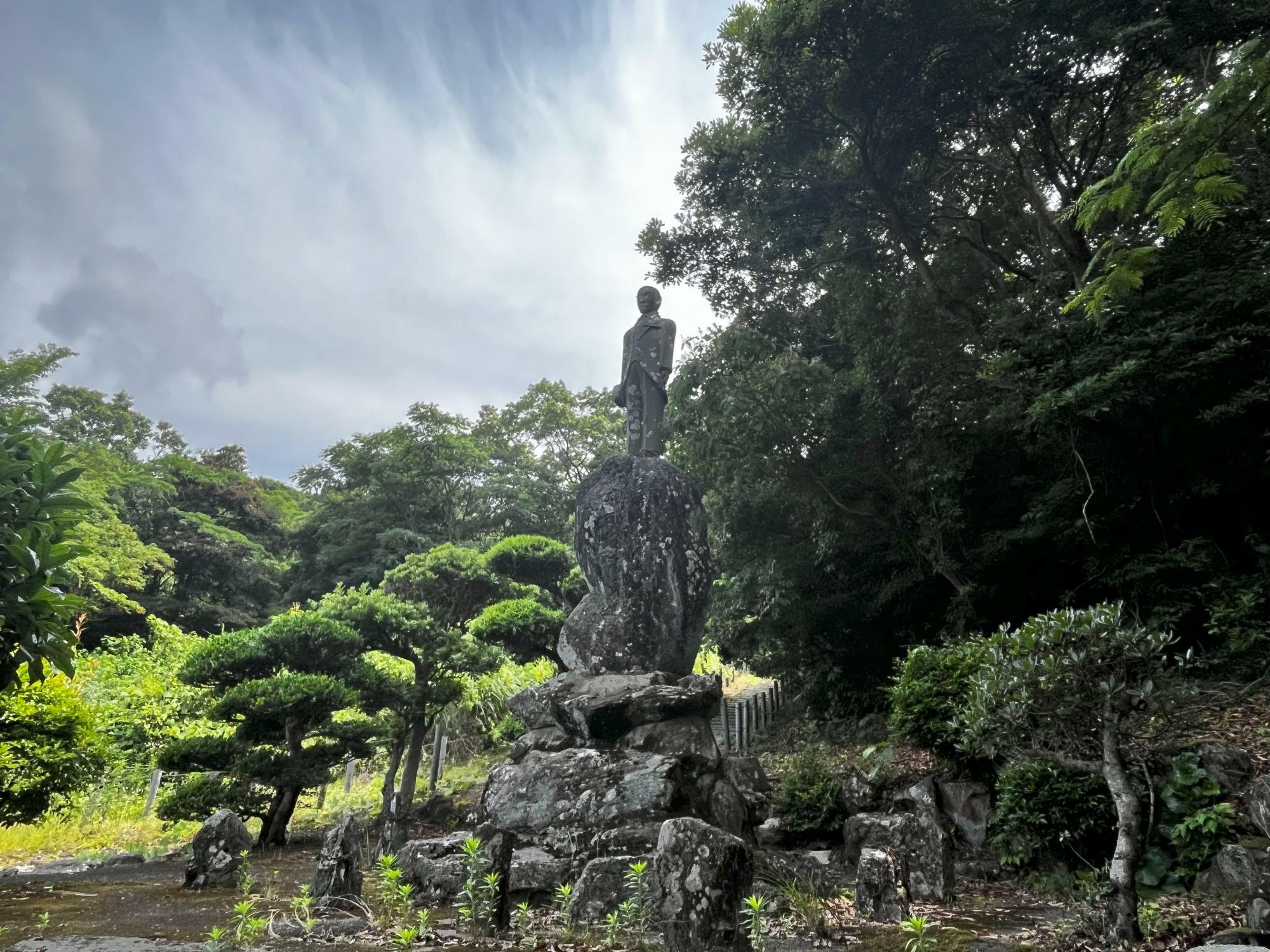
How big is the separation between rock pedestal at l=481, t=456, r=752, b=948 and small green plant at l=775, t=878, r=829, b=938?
695 mm

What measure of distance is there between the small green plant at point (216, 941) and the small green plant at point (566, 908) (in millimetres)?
1706

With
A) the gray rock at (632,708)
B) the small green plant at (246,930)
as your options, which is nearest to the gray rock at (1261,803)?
the gray rock at (632,708)

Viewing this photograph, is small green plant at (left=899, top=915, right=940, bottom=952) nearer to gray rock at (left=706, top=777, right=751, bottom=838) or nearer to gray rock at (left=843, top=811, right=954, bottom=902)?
gray rock at (left=843, top=811, right=954, bottom=902)

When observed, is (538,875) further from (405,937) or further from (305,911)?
(405,937)

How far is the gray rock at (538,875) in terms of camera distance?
506 cm

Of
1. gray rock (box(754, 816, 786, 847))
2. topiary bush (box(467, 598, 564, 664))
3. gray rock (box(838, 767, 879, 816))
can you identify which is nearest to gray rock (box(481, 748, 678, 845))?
gray rock (box(754, 816, 786, 847))

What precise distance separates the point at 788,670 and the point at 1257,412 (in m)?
8.64

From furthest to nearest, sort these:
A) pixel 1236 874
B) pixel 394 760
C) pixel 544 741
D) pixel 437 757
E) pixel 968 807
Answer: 1. pixel 437 757
2. pixel 394 760
3. pixel 968 807
4. pixel 544 741
5. pixel 1236 874

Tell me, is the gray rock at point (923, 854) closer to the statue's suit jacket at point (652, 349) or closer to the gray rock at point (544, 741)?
the gray rock at point (544, 741)

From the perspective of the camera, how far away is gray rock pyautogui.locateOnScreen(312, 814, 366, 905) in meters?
4.82

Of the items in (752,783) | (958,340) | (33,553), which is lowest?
(752,783)

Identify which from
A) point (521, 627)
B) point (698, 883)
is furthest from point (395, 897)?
point (521, 627)

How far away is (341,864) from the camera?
4.89 meters

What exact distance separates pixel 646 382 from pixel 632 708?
162 inches
